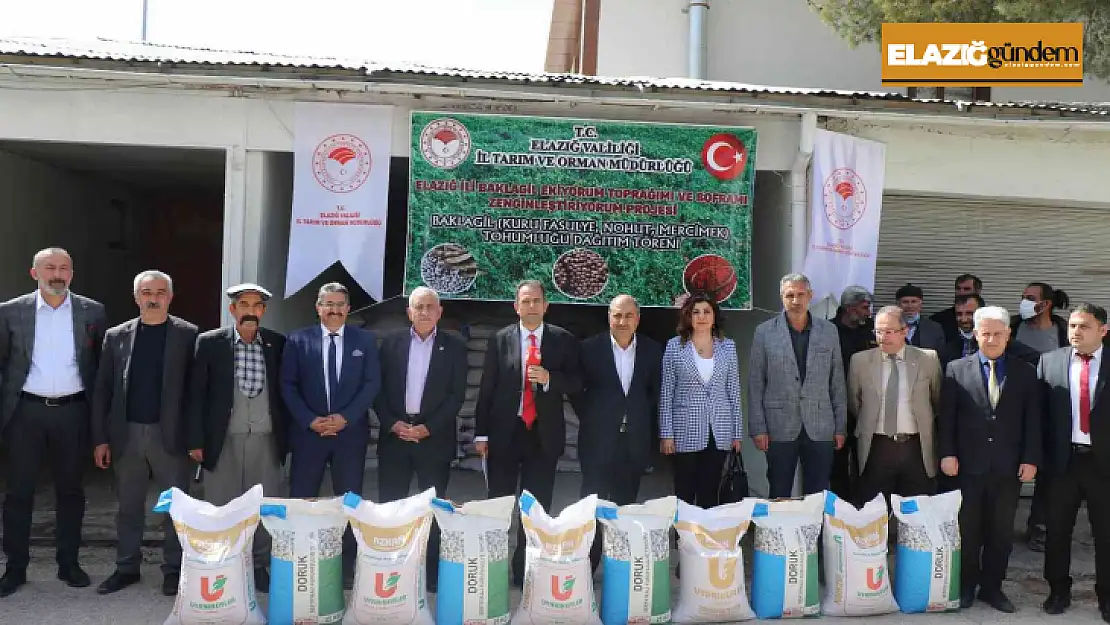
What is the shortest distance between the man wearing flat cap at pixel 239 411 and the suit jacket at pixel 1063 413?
164 inches

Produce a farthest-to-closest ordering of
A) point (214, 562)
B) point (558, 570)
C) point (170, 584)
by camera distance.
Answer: point (170, 584), point (558, 570), point (214, 562)

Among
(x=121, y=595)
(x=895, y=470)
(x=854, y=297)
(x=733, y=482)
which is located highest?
(x=854, y=297)

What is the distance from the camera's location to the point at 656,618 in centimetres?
448

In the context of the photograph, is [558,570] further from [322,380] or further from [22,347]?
[22,347]

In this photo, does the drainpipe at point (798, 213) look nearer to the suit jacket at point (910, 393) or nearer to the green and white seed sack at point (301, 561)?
the suit jacket at point (910, 393)

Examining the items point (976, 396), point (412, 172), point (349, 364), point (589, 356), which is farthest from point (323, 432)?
point (976, 396)

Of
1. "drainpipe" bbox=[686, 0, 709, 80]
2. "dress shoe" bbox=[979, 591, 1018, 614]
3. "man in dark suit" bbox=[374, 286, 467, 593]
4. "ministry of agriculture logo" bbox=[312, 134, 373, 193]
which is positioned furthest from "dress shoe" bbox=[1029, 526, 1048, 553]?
"drainpipe" bbox=[686, 0, 709, 80]

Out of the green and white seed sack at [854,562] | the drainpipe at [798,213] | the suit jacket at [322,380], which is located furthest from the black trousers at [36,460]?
the drainpipe at [798,213]

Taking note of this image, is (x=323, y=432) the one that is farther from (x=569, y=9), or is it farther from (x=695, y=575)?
(x=569, y=9)

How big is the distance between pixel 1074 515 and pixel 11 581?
5699 mm

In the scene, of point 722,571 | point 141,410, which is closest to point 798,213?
point 722,571

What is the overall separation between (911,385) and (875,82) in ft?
33.6

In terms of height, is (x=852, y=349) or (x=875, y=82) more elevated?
(x=875, y=82)

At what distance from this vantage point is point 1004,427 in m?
4.93
